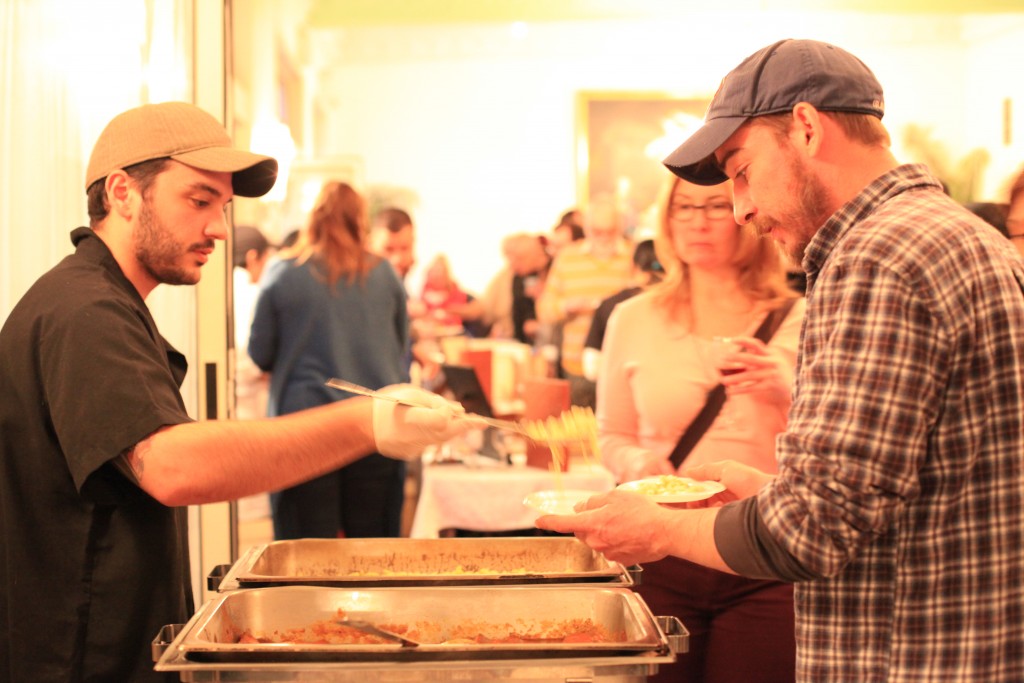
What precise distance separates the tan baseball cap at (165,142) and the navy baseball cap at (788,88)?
0.92 meters

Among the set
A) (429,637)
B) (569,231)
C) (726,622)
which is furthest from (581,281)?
(429,637)

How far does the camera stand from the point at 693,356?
233 centimetres

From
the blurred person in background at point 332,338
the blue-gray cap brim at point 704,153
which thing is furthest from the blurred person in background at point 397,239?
the blue-gray cap brim at point 704,153

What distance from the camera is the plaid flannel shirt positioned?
1153 mm

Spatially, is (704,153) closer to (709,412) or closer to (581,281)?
(709,412)

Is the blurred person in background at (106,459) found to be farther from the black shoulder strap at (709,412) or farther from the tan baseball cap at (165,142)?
the black shoulder strap at (709,412)

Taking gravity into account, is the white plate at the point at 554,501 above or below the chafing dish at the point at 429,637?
above

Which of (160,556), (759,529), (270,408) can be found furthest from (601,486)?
(759,529)

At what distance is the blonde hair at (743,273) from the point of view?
2363 millimetres

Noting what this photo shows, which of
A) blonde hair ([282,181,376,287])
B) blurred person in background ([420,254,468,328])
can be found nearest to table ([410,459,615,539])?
blonde hair ([282,181,376,287])

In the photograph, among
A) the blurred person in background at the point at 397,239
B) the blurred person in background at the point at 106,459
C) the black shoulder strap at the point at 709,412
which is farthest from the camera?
the blurred person in background at the point at 397,239

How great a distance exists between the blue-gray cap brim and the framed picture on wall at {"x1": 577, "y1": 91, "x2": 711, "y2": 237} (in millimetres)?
7676

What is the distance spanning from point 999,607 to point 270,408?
3.31 meters

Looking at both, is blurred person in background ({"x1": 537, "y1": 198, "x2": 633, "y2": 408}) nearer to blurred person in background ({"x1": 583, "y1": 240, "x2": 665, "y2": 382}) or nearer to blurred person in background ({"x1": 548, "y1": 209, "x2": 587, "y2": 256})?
blurred person in background ({"x1": 583, "y1": 240, "x2": 665, "y2": 382})
